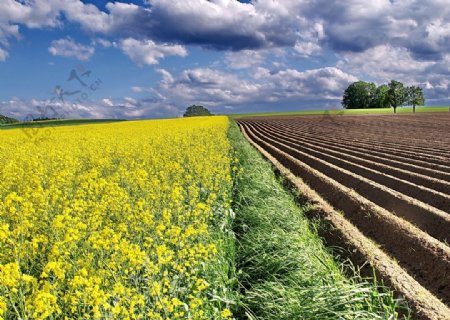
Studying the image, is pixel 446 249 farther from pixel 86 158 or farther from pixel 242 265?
pixel 86 158

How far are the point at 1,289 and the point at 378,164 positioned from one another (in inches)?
495

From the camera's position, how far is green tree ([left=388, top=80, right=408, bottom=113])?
367ft

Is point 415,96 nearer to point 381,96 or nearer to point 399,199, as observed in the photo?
point 381,96

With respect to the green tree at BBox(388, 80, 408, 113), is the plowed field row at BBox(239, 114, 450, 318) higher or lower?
lower

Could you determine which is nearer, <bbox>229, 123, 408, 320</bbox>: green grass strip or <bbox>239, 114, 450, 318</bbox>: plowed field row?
<bbox>229, 123, 408, 320</bbox>: green grass strip

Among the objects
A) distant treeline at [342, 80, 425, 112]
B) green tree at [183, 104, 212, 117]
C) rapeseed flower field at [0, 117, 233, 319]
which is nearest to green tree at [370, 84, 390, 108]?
distant treeline at [342, 80, 425, 112]

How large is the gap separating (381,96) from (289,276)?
122m

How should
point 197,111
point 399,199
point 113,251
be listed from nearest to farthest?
point 113,251 → point 399,199 → point 197,111

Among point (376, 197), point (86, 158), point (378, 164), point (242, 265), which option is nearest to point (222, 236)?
point (242, 265)

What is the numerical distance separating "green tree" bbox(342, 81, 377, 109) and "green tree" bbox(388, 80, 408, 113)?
395 inches

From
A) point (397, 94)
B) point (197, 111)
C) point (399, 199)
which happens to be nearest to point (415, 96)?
point (397, 94)

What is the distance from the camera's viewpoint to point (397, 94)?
11181 cm

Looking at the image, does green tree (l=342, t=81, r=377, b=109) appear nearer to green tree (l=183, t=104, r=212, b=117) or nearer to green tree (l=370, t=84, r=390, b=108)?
green tree (l=370, t=84, r=390, b=108)

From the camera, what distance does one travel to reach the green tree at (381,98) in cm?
11625
